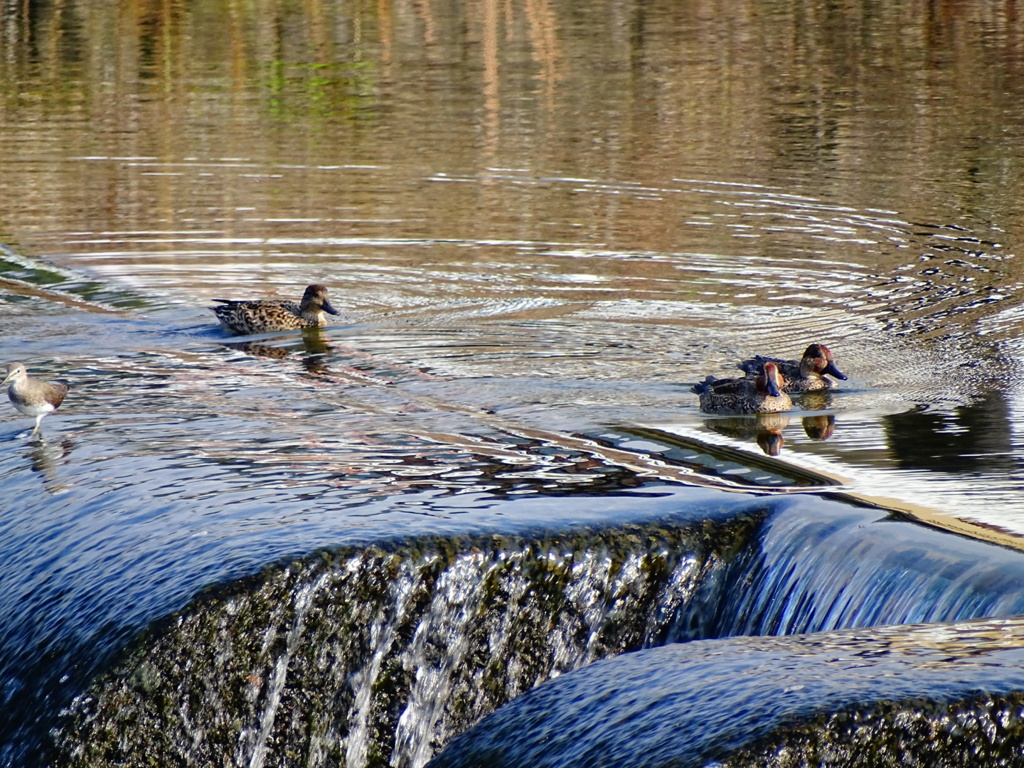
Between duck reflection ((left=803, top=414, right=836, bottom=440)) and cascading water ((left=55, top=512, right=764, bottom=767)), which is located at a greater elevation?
duck reflection ((left=803, top=414, right=836, bottom=440))

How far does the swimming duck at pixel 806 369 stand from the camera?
9711 millimetres

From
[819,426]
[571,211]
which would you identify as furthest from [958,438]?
[571,211]

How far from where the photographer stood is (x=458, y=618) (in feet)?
21.0

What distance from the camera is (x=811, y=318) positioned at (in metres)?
12.1

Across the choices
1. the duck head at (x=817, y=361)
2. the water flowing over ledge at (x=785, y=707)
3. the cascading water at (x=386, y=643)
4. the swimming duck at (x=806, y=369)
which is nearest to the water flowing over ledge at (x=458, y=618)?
the cascading water at (x=386, y=643)

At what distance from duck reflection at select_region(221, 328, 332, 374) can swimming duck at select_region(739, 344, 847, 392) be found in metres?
3.07

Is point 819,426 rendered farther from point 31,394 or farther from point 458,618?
point 31,394

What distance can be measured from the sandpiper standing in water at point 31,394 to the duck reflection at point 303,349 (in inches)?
103

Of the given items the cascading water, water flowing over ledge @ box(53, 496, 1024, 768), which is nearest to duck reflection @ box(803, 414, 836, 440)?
water flowing over ledge @ box(53, 496, 1024, 768)

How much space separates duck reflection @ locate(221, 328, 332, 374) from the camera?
11.2 metres

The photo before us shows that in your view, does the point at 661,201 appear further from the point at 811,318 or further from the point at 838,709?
the point at 838,709

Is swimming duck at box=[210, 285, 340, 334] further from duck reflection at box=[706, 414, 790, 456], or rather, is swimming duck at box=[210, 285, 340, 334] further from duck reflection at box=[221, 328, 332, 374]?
duck reflection at box=[706, 414, 790, 456]

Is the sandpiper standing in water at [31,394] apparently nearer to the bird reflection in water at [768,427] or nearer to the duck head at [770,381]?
the bird reflection in water at [768,427]

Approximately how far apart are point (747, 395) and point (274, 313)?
4110 millimetres
